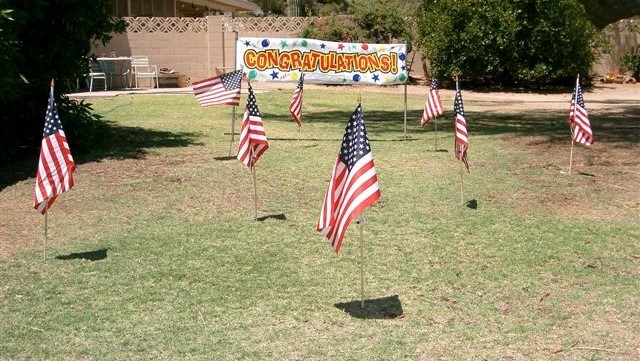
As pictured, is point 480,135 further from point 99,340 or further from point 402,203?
point 99,340

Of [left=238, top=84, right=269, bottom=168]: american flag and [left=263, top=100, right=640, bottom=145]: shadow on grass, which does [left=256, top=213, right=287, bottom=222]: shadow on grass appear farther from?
[left=263, top=100, right=640, bottom=145]: shadow on grass

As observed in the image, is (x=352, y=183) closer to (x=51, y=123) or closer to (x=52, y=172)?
(x=52, y=172)

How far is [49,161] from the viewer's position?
6.60m

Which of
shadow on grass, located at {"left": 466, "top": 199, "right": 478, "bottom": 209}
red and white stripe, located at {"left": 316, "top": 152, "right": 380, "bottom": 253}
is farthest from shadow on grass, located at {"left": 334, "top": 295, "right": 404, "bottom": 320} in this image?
shadow on grass, located at {"left": 466, "top": 199, "right": 478, "bottom": 209}

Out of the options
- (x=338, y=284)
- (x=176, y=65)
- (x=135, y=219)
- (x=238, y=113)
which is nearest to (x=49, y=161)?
(x=135, y=219)

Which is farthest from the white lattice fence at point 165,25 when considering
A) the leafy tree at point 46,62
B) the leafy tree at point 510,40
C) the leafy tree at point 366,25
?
the leafy tree at point 46,62

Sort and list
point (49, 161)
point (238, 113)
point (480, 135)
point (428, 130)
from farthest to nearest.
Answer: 1. point (238, 113)
2. point (428, 130)
3. point (480, 135)
4. point (49, 161)

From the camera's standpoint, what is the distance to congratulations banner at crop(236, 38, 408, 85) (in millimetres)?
12570

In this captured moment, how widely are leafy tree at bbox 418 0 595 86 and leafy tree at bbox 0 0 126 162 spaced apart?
14.6 metres

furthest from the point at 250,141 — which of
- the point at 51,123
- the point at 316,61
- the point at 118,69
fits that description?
the point at 118,69

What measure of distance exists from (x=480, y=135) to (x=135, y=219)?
735 centimetres

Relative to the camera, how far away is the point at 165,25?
24.8 metres

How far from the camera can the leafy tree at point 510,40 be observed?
23348 millimetres

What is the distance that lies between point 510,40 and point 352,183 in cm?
1947
